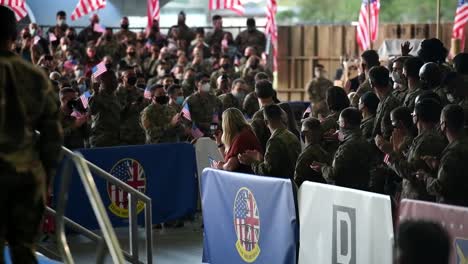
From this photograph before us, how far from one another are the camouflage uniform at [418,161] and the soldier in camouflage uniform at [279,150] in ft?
5.68

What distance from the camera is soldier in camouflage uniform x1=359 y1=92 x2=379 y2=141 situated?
14008mm

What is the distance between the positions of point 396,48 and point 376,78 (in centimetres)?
1696

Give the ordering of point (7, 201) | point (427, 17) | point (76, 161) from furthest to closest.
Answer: point (427, 17), point (76, 161), point (7, 201)

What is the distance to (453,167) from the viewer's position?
1088 cm

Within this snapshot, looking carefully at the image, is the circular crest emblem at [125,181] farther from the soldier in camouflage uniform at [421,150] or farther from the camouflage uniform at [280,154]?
the soldier in camouflage uniform at [421,150]

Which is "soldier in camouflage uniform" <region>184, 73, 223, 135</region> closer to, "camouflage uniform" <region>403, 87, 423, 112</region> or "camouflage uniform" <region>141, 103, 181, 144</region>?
"camouflage uniform" <region>141, 103, 181, 144</region>

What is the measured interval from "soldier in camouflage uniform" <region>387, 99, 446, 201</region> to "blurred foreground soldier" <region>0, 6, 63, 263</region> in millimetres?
4812

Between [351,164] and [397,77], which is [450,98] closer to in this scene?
[397,77]

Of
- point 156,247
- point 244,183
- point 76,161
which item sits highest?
point 76,161

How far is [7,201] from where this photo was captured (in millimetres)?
7418

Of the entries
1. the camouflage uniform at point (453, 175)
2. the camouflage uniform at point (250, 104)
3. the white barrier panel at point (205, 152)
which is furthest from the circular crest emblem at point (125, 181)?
the camouflage uniform at point (453, 175)

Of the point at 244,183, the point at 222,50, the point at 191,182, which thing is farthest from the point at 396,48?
the point at 244,183

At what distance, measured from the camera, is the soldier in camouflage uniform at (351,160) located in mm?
12219

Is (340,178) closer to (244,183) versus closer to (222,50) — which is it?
(244,183)
